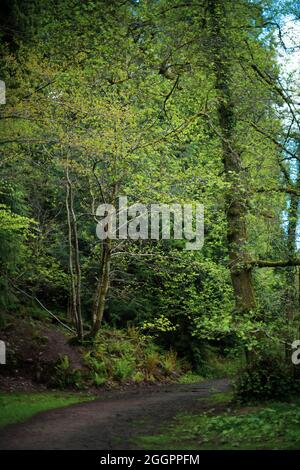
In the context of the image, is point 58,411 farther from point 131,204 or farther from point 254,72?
point 254,72

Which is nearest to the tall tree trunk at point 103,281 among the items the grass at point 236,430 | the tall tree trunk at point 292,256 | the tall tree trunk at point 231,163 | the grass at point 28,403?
the grass at point 28,403

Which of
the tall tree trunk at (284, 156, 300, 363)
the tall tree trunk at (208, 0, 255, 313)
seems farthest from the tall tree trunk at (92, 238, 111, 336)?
Result: the tall tree trunk at (284, 156, 300, 363)

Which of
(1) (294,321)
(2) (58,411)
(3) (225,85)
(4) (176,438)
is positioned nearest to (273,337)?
(1) (294,321)

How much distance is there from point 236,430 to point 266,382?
2.55 meters

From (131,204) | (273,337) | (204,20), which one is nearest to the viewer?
(273,337)

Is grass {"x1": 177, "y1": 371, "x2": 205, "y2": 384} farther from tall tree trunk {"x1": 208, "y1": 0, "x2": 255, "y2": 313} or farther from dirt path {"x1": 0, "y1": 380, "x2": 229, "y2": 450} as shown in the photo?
tall tree trunk {"x1": 208, "y1": 0, "x2": 255, "y2": 313}

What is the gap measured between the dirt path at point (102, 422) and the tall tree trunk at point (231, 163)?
9.87ft

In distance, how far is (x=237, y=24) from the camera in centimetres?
1052

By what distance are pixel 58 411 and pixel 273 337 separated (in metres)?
4.69

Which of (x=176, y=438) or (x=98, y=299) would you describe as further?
(x=98, y=299)

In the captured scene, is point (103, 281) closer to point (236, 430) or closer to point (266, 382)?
point (266, 382)

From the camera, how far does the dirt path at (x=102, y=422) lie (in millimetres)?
6707

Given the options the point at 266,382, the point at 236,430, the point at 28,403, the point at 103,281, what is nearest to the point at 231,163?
the point at 266,382

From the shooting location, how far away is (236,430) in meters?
7.53
